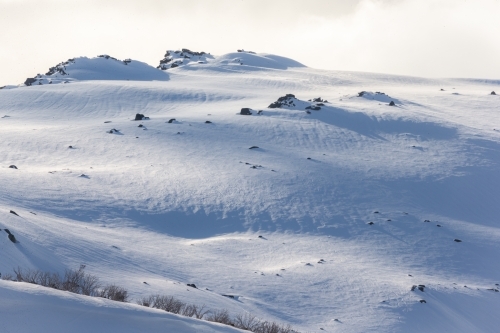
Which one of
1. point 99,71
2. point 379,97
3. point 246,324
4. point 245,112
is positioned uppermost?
point 99,71

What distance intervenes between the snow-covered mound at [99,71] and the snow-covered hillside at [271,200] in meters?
11.3

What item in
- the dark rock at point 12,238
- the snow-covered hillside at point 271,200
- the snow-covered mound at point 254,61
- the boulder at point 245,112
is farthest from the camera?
the snow-covered mound at point 254,61

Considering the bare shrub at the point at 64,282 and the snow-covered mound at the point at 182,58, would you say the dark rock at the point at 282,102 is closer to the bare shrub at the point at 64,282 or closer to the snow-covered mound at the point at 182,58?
the bare shrub at the point at 64,282

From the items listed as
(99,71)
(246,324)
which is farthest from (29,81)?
(246,324)

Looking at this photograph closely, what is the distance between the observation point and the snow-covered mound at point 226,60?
77.4 m

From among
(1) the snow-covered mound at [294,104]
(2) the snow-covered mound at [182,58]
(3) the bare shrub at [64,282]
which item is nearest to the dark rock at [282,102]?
(1) the snow-covered mound at [294,104]

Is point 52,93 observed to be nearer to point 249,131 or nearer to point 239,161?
point 249,131

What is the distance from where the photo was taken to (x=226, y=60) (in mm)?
77312

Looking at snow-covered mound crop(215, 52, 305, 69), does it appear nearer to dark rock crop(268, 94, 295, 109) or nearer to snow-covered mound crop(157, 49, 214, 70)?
snow-covered mound crop(157, 49, 214, 70)

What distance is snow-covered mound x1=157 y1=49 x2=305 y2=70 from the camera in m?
77.4

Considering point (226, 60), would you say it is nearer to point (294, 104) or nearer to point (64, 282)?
point (294, 104)

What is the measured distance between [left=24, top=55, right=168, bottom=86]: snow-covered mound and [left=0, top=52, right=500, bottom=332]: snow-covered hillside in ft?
37.1

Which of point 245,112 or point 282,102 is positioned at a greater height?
point 282,102

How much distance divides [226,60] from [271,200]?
169 feet
